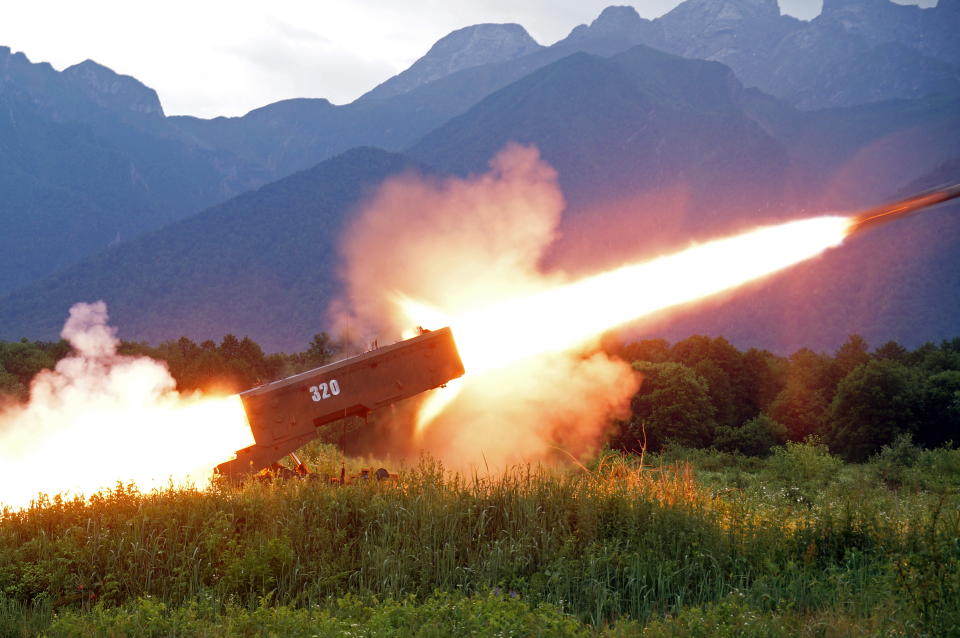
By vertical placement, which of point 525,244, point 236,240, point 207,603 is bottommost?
point 207,603

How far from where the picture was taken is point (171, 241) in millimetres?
157375

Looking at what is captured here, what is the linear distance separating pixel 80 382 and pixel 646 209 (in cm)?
16180

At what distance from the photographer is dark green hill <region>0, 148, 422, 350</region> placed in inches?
5017

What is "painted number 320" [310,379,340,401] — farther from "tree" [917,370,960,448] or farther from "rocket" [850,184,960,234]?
"tree" [917,370,960,448]

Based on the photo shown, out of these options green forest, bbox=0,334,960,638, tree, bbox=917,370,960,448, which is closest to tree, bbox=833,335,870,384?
tree, bbox=917,370,960,448

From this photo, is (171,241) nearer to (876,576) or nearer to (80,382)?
(80,382)

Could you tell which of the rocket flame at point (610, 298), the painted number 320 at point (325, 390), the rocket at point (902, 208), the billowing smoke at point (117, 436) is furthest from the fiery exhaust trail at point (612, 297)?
the billowing smoke at point (117, 436)

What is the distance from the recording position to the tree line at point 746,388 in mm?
34031

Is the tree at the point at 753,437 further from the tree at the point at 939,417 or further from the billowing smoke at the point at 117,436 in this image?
the billowing smoke at the point at 117,436

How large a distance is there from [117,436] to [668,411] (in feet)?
75.9

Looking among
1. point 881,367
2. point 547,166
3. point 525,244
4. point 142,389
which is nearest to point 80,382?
point 142,389

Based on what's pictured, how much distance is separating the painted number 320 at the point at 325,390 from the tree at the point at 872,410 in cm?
2700

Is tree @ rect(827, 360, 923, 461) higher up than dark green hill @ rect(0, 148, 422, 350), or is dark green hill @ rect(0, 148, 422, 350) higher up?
dark green hill @ rect(0, 148, 422, 350)

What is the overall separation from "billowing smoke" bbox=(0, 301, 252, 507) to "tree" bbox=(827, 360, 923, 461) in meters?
27.6
